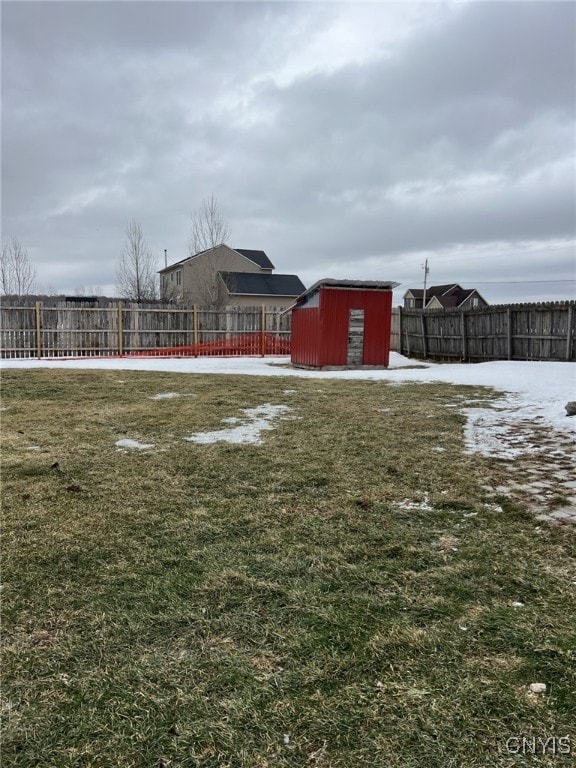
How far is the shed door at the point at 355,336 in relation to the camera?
14.8 metres

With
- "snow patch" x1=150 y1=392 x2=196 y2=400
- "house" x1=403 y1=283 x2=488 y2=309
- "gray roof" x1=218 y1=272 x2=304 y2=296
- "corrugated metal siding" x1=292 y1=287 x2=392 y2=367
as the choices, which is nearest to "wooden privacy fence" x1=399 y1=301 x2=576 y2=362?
"corrugated metal siding" x1=292 y1=287 x2=392 y2=367

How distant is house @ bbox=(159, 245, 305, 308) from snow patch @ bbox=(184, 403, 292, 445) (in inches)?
1071

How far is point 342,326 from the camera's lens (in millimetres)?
14719

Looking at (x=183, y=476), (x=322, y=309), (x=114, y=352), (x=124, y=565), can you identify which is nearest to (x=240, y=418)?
(x=183, y=476)

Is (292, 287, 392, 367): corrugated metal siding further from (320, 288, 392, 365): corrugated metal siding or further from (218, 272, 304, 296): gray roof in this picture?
(218, 272, 304, 296): gray roof

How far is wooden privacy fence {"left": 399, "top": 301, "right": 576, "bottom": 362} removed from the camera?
522 inches

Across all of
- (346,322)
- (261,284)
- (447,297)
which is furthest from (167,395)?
(447,297)

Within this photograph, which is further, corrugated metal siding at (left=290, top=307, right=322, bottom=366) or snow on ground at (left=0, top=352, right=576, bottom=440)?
corrugated metal siding at (left=290, top=307, right=322, bottom=366)

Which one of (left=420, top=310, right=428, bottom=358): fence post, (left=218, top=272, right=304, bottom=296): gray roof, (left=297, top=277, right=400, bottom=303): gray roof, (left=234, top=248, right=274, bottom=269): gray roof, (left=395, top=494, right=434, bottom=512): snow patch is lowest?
(left=395, top=494, right=434, bottom=512): snow patch

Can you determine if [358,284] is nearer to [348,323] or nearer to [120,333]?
[348,323]

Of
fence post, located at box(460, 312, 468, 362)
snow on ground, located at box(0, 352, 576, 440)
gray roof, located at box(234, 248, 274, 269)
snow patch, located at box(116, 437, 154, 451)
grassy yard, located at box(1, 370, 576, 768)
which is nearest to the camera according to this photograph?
grassy yard, located at box(1, 370, 576, 768)

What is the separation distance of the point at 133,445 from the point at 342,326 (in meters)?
10.4

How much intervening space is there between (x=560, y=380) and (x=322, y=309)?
6.56m

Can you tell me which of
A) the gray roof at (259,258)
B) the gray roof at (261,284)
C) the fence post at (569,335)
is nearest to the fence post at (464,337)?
the fence post at (569,335)
